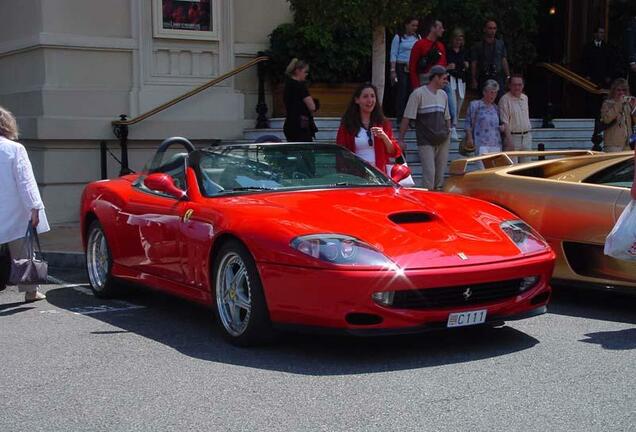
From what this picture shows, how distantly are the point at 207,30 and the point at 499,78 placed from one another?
171 inches

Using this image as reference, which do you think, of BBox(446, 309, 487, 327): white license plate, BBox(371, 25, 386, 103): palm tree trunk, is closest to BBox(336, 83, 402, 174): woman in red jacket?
BBox(371, 25, 386, 103): palm tree trunk

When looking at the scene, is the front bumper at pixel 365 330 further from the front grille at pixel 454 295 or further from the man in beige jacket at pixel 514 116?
the man in beige jacket at pixel 514 116

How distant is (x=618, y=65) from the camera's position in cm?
1580

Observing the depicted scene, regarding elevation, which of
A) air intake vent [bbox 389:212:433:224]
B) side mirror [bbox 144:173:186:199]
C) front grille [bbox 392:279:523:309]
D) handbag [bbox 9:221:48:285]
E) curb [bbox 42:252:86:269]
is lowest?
curb [bbox 42:252:86:269]

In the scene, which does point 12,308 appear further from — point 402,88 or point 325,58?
point 325,58

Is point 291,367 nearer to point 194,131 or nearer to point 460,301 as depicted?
point 460,301

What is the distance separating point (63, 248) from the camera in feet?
35.7

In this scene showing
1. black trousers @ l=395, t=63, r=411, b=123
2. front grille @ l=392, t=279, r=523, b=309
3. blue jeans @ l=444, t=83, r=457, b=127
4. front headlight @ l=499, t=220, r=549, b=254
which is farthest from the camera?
black trousers @ l=395, t=63, r=411, b=123

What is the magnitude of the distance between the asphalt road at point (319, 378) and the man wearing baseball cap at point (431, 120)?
436 centimetres

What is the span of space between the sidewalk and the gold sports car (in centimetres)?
451

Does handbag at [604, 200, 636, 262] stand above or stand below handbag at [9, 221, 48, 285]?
above

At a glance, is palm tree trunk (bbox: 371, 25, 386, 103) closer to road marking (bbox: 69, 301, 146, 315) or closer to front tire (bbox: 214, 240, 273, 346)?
road marking (bbox: 69, 301, 146, 315)

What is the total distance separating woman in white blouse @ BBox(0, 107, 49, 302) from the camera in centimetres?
781

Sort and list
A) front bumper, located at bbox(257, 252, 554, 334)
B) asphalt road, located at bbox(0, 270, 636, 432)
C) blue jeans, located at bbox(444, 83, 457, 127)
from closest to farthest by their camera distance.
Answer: asphalt road, located at bbox(0, 270, 636, 432), front bumper, located at bbox(257, 252, 554, 334), blue jeans, located at bbox(444, 83, 457, 127)
